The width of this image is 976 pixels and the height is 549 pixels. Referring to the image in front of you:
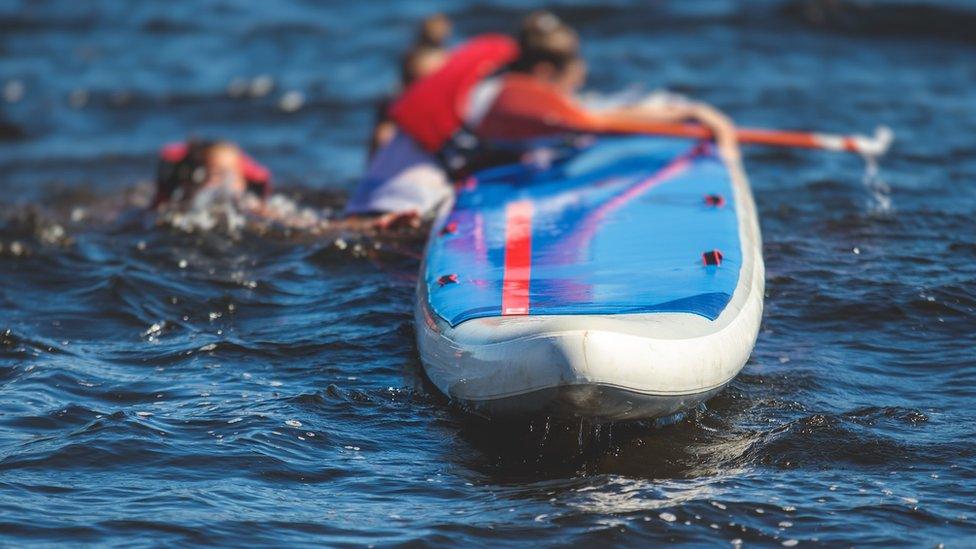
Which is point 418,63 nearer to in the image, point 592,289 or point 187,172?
point 187,172

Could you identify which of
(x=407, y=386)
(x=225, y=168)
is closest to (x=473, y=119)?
(x=225, y=168)

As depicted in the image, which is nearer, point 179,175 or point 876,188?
point 179,175

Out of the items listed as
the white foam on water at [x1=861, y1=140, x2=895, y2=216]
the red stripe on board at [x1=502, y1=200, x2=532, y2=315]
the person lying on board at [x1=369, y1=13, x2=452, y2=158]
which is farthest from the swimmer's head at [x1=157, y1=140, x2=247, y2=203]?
the white foam on water at [x1=861, y1=140, x2=895, y2=216]

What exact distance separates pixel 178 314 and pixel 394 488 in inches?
77.4

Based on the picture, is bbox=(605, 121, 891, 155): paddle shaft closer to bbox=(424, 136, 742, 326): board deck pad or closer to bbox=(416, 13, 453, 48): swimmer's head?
bbox=(424, 136, 742, 326): board deck pad

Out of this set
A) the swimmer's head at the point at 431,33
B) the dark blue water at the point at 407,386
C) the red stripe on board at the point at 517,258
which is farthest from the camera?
the swimmer's head at the point at 431,33

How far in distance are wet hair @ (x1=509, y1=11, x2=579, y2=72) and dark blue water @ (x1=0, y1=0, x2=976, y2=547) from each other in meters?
1.29

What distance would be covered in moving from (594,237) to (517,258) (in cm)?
41

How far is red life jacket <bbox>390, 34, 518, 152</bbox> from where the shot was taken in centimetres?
669

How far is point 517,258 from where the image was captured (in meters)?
4.91

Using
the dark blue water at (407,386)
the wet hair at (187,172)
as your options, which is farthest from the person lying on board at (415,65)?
the wet hair at (187,172)

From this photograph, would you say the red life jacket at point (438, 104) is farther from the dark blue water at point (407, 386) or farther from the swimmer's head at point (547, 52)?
the dark blue water at point (407, 386)

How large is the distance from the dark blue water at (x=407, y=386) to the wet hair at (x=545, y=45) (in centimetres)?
129

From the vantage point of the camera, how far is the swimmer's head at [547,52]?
663 centimetres
